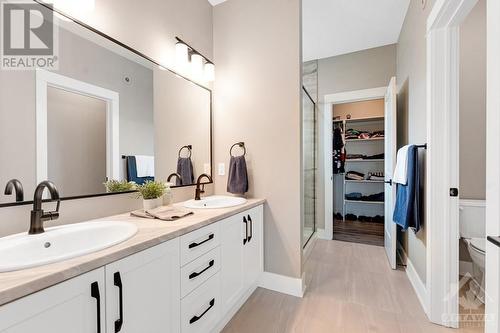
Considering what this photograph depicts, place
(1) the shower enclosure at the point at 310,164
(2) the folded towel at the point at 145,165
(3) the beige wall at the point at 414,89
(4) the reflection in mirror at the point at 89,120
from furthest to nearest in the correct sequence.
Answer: (1) the shower enclosure at the point at 310,164, (3) the beige wall at the point at 414,89, (2) the folded towel at the point at 145,165, (4) the reflection in mirror at the point at 89,120

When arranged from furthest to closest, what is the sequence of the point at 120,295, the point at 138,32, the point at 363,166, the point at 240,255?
the point at 363,166, the point at 240,255, the point at 138,32, the point at 120,295

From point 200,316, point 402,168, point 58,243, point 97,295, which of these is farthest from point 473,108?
point 58,243

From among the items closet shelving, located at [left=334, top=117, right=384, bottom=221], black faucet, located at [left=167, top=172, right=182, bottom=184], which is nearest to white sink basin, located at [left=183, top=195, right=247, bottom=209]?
black faucet, located at [left=167, top=172, right=182, bottom=184]

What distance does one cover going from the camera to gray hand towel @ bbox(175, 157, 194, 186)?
1939 mm

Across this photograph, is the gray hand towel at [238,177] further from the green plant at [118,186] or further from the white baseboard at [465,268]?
the white baseboard at [465,268]

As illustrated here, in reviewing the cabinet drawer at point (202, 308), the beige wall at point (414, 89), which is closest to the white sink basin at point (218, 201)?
the cabinet drawer at point (202, 308)

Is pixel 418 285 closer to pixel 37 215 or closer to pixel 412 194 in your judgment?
pixel 412 194

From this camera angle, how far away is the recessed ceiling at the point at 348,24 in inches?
91.3

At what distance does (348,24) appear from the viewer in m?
2.64

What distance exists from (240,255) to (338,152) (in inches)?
116

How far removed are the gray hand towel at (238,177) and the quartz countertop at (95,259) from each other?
29.0 inches

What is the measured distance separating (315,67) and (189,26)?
215cm

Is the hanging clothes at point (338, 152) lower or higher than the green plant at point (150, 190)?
higher

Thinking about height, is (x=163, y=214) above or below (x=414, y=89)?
below
